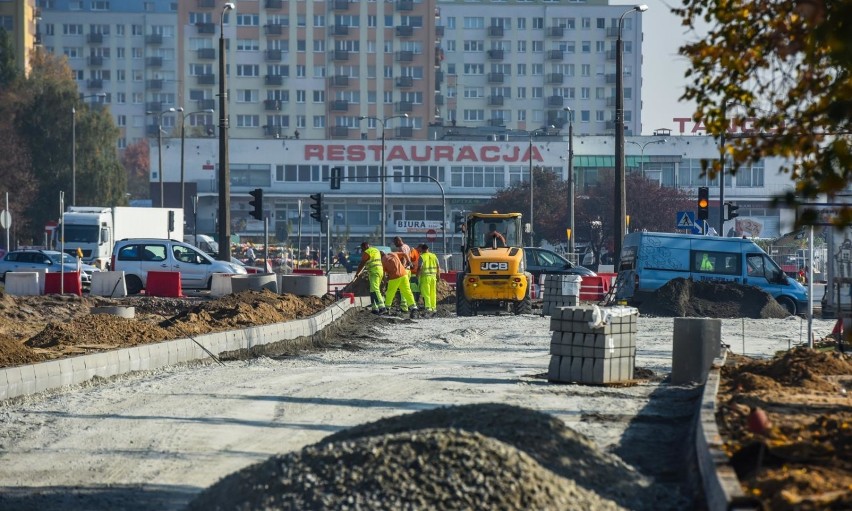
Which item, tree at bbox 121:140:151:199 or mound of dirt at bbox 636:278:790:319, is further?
tree at bbox 121:140:151:199

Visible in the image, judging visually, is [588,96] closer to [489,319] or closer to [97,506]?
[489,319]

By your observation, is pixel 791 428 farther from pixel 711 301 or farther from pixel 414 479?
pixel 711 301

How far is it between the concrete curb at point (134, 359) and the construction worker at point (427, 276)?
6714 millimetres

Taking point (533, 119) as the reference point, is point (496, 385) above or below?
below

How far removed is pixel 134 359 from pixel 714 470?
10903mm

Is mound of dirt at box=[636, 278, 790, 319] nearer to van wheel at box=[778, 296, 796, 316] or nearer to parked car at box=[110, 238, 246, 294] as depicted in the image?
van wheel at box=[778, 296, 796, 316]

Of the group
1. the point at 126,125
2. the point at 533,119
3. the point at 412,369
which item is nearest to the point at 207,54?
the point at 126,125

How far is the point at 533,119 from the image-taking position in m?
147

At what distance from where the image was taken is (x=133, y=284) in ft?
135

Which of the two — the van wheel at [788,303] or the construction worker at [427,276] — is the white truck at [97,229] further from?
the van wheel at [788,303]

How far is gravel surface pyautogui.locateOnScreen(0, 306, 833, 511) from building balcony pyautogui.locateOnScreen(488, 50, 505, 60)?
124m

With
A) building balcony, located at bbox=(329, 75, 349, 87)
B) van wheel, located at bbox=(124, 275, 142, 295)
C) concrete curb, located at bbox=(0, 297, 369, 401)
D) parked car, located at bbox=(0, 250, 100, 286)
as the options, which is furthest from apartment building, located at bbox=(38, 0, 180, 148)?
concrete curb, located at bbox=(0, 297, 369, 401)

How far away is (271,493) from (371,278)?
932 inches

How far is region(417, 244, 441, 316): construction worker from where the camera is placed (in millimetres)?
32213
